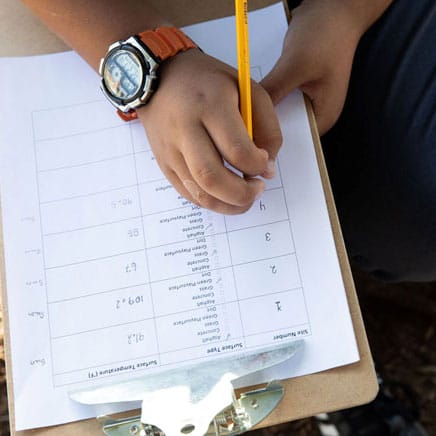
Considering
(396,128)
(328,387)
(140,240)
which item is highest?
(396,128)

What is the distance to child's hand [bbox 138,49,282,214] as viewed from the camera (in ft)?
1.42

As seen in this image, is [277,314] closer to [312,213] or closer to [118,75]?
[312,213]

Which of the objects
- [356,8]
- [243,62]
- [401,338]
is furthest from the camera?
[401,338]

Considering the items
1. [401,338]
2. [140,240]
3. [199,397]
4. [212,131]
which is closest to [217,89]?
[212,131]

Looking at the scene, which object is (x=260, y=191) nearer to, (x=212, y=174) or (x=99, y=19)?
(x=212, y=174)

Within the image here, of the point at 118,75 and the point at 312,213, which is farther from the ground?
the point at 118,75

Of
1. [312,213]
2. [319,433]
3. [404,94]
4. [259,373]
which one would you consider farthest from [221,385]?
[319,433]

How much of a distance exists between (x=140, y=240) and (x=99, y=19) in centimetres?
19

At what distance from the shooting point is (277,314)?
458 mm

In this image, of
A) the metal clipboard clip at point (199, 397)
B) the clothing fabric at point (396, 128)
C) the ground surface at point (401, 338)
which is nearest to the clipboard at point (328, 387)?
the metal clipboard clip at point (199, 397)

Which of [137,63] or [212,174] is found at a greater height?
[137,63]

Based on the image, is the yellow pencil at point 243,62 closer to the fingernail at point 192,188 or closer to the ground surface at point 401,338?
the fingernail at point 192,188

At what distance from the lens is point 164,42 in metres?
0.47

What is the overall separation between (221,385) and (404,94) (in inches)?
14.2
